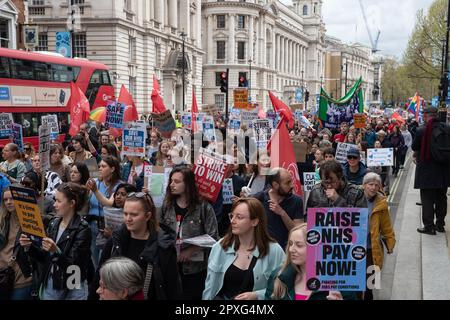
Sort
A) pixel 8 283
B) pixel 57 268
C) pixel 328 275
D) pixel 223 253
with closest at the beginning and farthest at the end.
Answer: pixel 328 275
pixel 223 253
pixel 57 268
pixel 8 283

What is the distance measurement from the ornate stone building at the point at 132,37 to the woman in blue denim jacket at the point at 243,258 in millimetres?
36212

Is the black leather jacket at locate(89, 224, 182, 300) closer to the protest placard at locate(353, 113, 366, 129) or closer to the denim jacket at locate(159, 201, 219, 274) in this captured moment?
the denim jacket at locate(159, 201, 219, 274)

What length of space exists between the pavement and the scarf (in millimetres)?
1123

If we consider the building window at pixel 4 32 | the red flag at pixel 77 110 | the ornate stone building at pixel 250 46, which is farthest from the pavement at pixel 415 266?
the ornate stone building at pixel 250 46

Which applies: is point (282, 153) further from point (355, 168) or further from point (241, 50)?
point (241, 50)

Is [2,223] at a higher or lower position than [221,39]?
lower

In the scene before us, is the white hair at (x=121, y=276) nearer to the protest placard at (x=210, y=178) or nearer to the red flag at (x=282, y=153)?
the protest placard at (x=210, y=178)

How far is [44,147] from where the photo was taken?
7.21 meters

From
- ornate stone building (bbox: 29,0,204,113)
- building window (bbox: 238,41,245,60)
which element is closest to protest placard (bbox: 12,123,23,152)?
ornate stone building (bbox: 29,0,204,113)

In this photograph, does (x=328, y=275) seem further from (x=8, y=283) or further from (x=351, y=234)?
(x=8, y=283)

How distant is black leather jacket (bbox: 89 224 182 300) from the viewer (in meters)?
3.65

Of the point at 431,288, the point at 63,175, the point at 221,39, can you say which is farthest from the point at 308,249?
the point at 221,39

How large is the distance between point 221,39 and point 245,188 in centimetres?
7347
